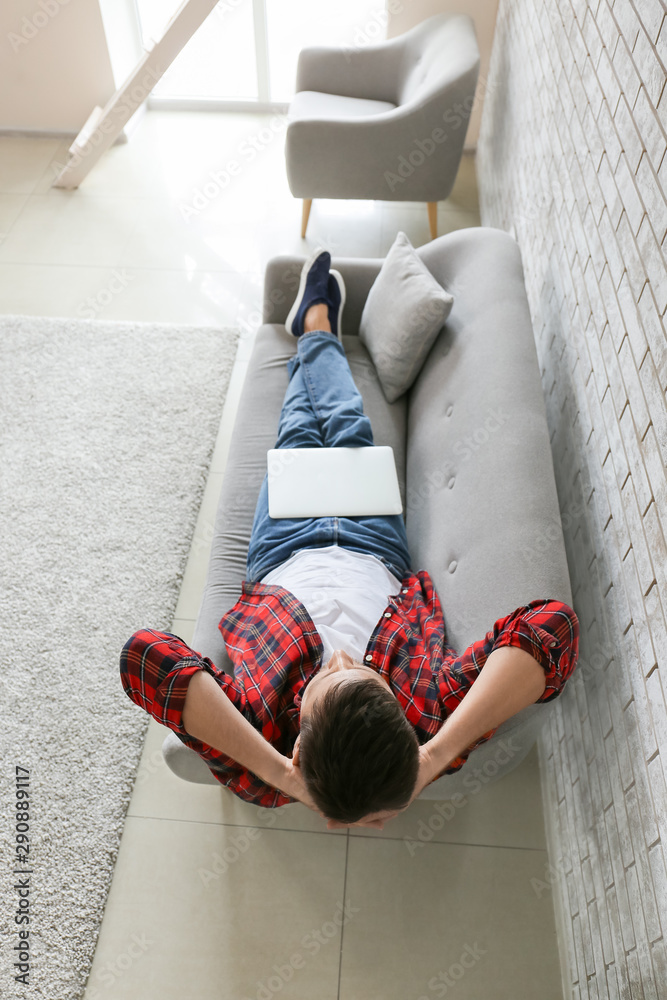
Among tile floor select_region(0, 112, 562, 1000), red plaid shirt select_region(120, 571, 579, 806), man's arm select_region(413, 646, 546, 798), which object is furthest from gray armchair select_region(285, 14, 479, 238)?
Result: man's arm select_region(413, 646, 546, 798)

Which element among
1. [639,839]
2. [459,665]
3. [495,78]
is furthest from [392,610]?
[495,78]

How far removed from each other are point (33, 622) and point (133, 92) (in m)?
2.67

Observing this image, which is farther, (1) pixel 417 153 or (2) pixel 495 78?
(2) pixel 495 78

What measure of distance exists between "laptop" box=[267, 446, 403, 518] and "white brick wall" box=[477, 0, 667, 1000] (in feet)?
1.54

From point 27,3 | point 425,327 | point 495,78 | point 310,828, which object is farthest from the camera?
point 27,3

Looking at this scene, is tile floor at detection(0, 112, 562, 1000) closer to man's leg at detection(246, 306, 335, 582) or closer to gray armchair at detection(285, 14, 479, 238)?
man's leg at detection(246, 306, 335, 582)

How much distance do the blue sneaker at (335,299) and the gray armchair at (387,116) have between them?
38.2 inches

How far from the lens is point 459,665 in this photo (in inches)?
54.2

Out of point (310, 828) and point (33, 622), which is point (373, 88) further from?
point (310, 828)
